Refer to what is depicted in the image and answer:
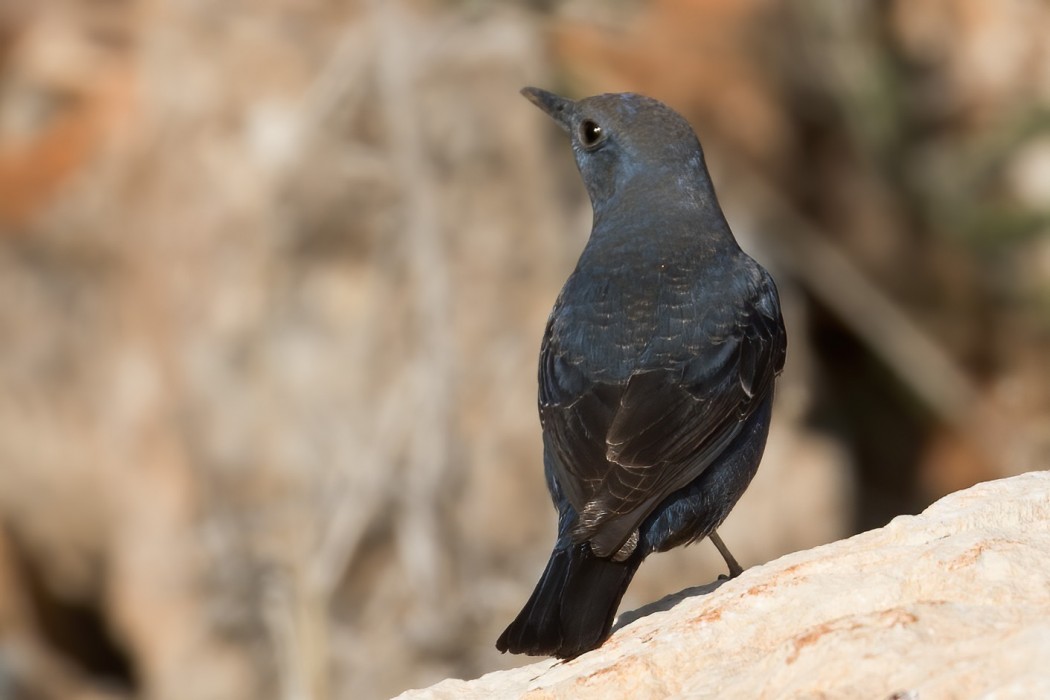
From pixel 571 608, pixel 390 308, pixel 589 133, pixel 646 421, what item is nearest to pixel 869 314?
pixel 390 308

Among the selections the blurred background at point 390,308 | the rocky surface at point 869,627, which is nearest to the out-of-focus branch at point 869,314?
the blurred background at point 390,308

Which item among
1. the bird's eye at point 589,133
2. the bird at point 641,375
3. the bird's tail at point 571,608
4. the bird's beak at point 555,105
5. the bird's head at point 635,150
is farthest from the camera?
the bird's beak at point 555,105

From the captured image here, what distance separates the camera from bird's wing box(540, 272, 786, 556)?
4680mm

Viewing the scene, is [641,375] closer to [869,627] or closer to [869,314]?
[869,627]

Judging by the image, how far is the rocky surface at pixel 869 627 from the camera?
11.5 feet

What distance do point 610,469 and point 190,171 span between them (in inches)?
237

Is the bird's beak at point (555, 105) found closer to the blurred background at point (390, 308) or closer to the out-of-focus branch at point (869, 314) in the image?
the blurred background at point (390, 308)

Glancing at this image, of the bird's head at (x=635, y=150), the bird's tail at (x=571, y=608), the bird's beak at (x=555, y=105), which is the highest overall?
the bird's beak at (x=555, y=105)

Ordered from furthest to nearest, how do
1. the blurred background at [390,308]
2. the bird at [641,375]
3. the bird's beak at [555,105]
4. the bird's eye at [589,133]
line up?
the blurred background at [390,308] → the bird's beak at [555,105] → the bird's eye at [589,133] → the bird at [641,375]

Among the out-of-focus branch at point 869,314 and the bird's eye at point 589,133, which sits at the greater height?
the out-of-focus branch at point 869,314

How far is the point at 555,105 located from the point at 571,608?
7.91 ft

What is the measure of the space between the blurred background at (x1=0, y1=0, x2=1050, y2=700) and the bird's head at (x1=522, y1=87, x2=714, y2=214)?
8.28 ft

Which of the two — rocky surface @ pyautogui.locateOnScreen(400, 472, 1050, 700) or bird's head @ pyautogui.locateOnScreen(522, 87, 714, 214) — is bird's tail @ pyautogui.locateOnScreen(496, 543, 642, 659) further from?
bird's head @ pyautogui.locateOnScreen(522, 87, 714, 214)

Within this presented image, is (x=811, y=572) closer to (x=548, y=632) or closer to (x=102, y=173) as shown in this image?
(x=548, y=632)
